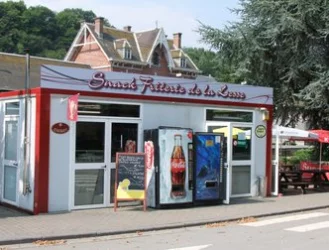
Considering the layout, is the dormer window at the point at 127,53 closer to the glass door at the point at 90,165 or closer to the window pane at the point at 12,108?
the window pane at the point at 12,108

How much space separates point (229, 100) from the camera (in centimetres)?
1600

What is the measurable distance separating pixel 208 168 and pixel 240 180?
232 cm

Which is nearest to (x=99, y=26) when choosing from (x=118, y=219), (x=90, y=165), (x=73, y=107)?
(x=90, y=165)

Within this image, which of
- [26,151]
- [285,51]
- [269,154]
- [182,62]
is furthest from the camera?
[182,62]

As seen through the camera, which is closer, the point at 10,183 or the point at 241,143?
the point at 10,183

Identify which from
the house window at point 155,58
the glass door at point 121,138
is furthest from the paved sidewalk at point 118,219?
the house window at point 155,58

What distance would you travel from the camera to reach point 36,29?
117m

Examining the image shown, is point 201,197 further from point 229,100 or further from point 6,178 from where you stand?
point 6,178

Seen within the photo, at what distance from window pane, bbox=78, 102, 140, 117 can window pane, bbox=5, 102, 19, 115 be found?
5.67 ft

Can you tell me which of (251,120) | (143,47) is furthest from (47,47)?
(251,120)

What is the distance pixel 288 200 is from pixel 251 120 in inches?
105

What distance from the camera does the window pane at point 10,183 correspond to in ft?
44.2

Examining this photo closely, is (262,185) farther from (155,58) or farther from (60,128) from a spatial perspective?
(155,58)

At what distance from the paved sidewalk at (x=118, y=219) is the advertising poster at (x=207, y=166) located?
0.42 metres
